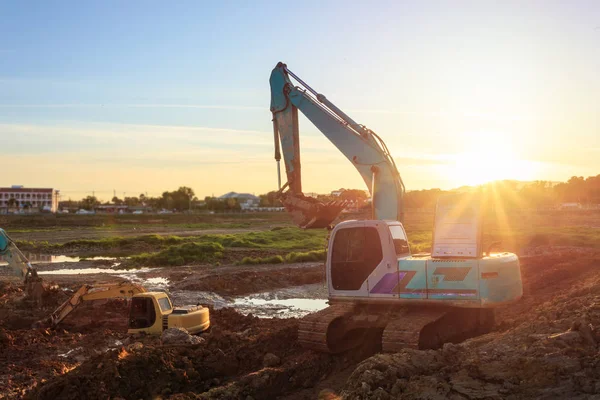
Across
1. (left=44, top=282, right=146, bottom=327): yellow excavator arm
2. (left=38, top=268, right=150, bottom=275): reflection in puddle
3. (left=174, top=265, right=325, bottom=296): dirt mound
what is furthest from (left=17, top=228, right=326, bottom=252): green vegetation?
(left=44, top=282, right=146, bottom=327): yellow excavator arm

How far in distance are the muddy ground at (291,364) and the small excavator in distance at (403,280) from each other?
1.87 feet

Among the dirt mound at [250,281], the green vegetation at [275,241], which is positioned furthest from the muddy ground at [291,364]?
the green vegetation at [275,241]

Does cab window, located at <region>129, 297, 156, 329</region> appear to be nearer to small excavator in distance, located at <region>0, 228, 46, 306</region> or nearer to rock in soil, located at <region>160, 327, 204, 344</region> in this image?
rock in soil, located at <region>160, 327, 204, 344</region>

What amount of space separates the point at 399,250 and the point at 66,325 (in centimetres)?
1041

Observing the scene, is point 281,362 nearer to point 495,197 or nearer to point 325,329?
point 325,329

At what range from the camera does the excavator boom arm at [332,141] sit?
42.7 feet

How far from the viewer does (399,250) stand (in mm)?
11398

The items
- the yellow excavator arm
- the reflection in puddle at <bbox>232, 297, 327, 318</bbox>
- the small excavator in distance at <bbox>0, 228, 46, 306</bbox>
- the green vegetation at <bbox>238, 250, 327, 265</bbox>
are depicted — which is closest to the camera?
the yellow excavator arm

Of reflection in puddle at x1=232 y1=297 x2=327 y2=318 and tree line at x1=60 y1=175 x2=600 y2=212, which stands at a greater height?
tree line at x1=60 y1=175 x2=600 y2=212

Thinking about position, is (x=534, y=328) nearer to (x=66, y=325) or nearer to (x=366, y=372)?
(x=366, y=372)

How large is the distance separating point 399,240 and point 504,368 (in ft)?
12.5

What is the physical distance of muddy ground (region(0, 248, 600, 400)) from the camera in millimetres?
7781

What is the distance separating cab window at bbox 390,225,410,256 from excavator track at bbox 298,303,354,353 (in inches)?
54.7

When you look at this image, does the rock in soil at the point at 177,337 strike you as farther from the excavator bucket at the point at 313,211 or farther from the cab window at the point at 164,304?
the excavator bucket at the point at 313,211
